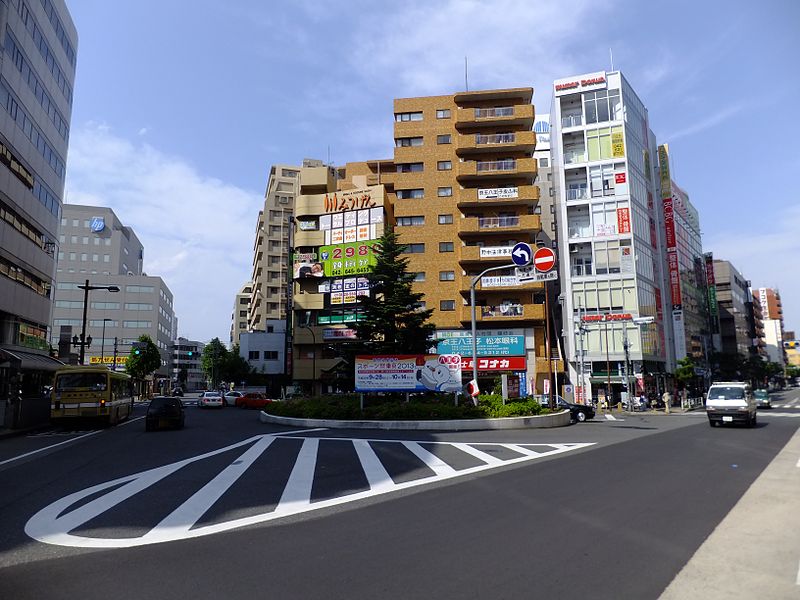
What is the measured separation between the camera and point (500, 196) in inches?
1938

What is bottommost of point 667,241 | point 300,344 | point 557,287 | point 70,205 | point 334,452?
point 334,452

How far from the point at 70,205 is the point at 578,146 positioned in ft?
291

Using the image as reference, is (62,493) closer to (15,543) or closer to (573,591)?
(15,543)

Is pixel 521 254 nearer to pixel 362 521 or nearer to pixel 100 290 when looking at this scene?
pixel 362 521

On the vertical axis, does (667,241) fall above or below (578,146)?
below

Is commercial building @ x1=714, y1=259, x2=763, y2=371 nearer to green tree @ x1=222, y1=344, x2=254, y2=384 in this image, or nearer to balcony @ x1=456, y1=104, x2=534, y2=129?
balcony @ x1=456, y1=104, x2=534, y2=129

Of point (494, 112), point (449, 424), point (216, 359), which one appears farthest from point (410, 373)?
point (216, 359)

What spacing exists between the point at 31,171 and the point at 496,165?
121 feet

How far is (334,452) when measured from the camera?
45.1ft

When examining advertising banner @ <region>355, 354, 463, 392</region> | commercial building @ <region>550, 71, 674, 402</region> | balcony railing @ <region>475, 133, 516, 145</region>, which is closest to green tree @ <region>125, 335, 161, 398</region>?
balcony railing @ <region>475, 133, 516, 145</region>

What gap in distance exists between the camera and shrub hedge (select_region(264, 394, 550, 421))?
68.9ft

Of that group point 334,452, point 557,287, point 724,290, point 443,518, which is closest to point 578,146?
point 557,287

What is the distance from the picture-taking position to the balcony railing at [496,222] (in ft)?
159

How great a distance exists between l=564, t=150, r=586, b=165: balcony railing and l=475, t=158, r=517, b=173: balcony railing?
834cm
